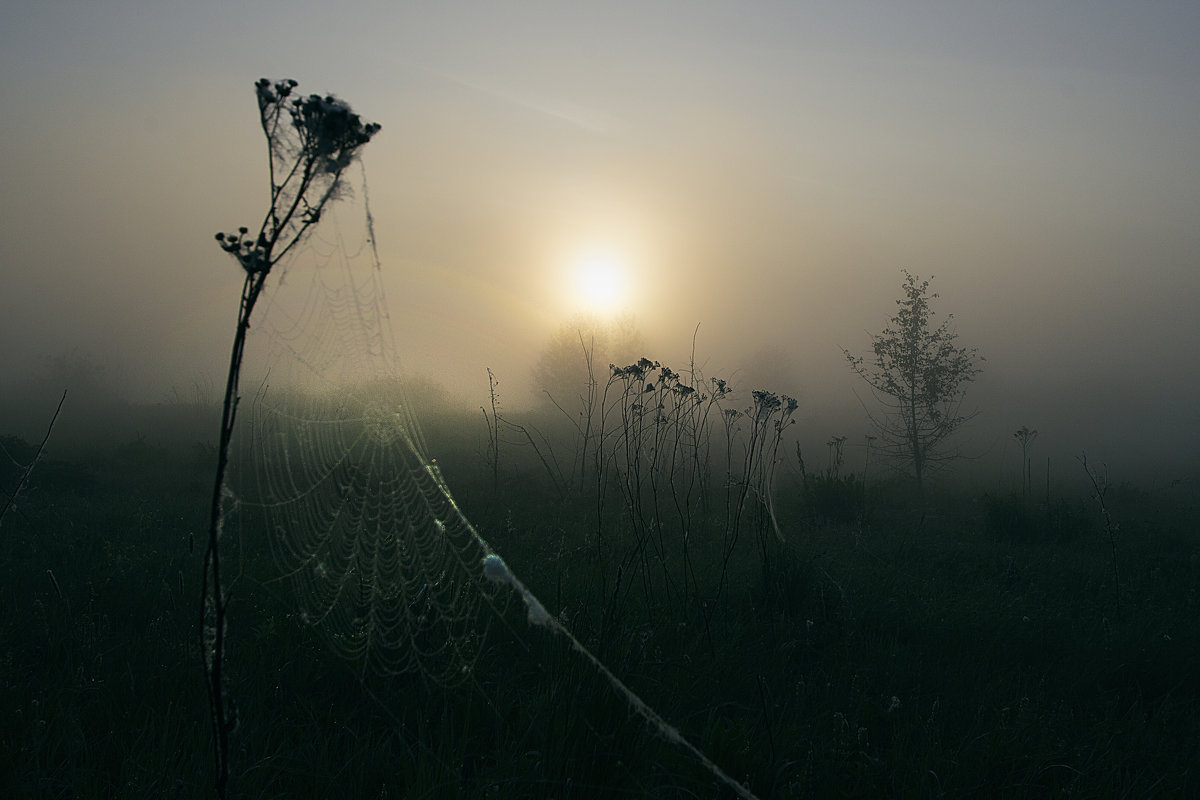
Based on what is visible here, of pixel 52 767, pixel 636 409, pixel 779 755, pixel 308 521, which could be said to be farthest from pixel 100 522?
pixel 779 755

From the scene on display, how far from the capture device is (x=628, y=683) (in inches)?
129

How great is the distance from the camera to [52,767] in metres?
2.66

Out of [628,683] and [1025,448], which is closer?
[628,683]

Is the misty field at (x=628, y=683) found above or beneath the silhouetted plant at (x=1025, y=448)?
beneath

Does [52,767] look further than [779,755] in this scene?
No

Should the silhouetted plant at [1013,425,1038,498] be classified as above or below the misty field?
above

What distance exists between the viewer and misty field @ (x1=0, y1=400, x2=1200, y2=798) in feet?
8.81

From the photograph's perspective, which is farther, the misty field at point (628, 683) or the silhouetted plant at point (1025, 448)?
the silhouetted plant at point (1025, 448)

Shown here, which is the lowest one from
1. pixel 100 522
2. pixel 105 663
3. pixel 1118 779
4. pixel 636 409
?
pixel 1118 779

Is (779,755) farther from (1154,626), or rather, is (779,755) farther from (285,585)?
(1154,626)

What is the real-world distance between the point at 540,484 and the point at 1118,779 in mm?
9781

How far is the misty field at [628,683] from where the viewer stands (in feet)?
8.81

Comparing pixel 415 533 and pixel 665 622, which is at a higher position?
pixel 415 533

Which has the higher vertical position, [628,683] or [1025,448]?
[1025,448]
